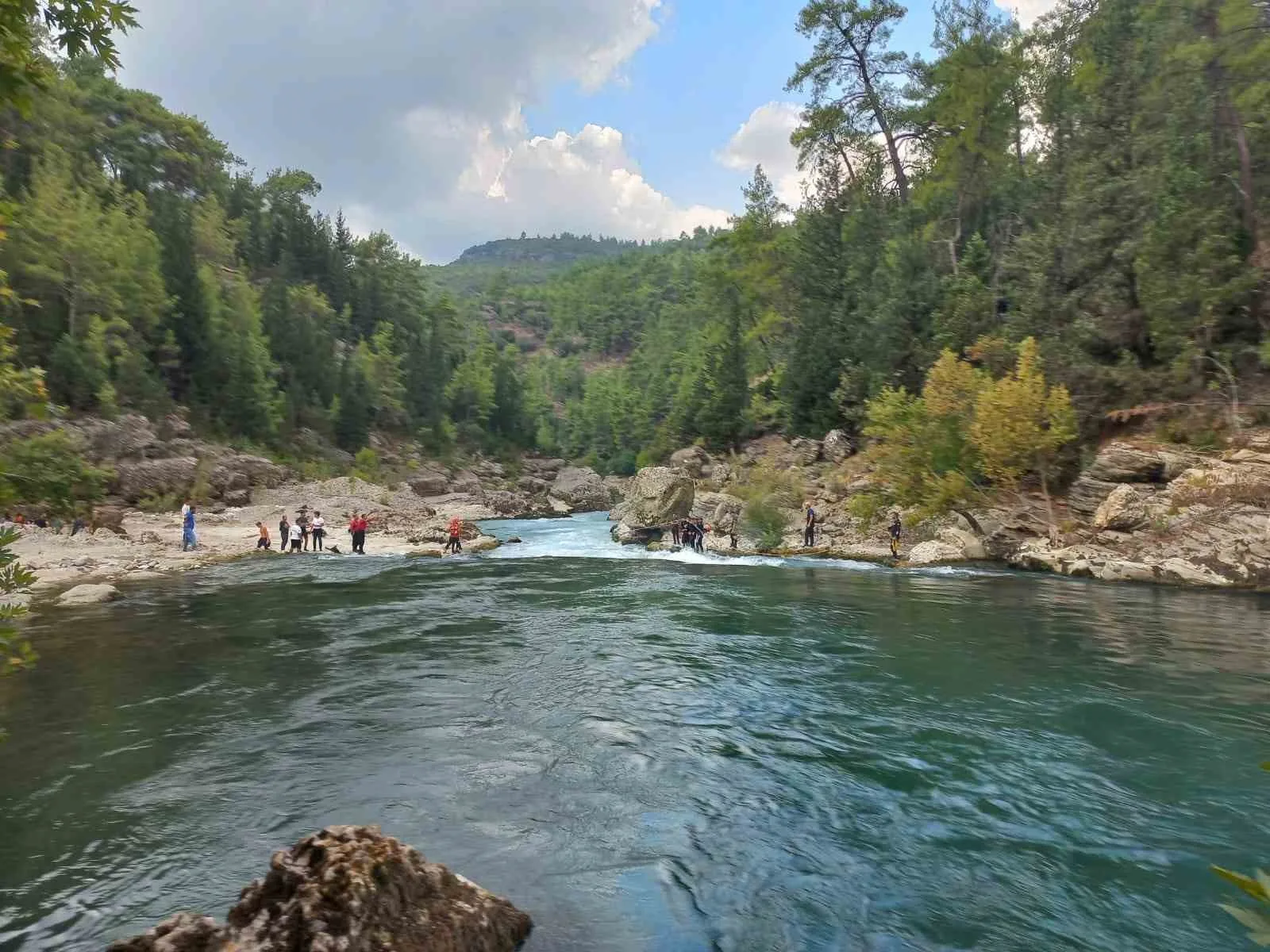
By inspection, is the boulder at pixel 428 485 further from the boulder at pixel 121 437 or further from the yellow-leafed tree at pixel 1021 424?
the yellow-leafed tree at pixel 1021 424

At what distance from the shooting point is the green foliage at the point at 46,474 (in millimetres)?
3734

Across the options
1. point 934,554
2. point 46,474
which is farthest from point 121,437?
point 46,474

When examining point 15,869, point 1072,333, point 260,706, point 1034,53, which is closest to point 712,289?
point 1034,53

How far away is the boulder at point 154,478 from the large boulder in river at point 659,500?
2594 centimetres

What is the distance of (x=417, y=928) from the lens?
4266mm

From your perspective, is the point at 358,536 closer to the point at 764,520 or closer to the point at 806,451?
the point at 764,520

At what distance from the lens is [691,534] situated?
32406 mm

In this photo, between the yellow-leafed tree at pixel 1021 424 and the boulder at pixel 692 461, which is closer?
the yellow-leafed tree at pixel 1021 424

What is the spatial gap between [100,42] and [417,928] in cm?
540

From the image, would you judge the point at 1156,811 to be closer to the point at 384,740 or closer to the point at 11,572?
the point at 384,740

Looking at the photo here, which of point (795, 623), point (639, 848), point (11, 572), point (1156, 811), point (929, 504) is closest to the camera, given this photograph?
point (11, 572)

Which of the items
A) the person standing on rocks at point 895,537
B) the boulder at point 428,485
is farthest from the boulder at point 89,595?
the boulder at point 428,485

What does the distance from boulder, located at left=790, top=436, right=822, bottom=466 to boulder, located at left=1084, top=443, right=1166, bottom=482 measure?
19.9 meters

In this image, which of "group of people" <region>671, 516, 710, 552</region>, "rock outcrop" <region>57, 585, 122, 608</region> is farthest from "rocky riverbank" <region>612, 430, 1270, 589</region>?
"rock outcrop" <region>57, 585, 122, 608</region>
